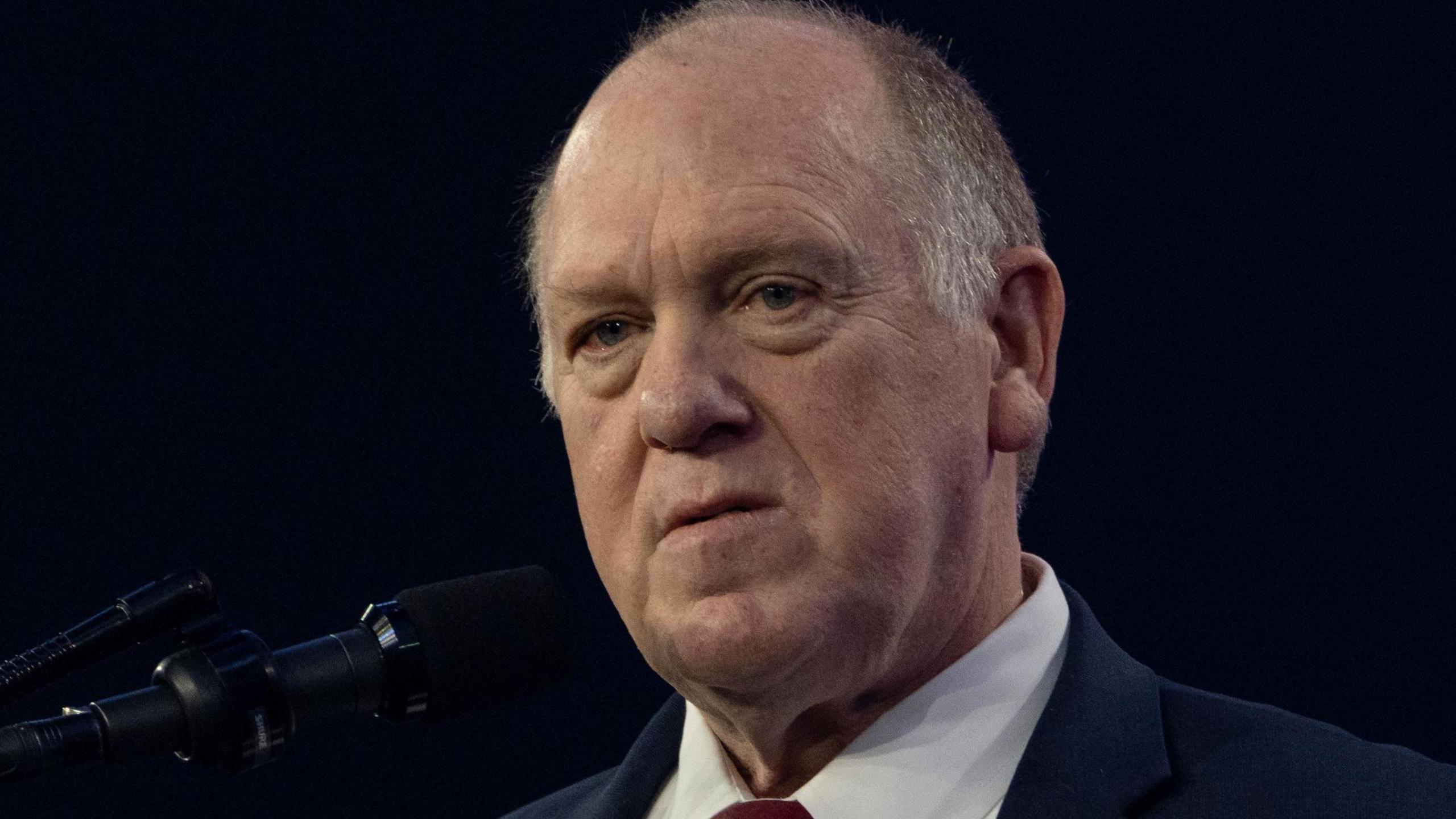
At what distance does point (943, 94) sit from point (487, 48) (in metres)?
1.69

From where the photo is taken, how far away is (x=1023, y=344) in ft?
7.13

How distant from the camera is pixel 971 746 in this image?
2055 mm

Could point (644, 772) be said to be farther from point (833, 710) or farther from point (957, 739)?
point (957, 739)

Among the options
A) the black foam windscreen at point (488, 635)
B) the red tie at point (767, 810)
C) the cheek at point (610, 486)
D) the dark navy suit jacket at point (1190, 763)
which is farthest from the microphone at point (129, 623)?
the dark navy suit jacket at point (1190, 763)

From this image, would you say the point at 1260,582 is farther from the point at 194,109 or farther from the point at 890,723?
the point at 194,109

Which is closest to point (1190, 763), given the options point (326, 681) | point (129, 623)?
point (326, 681)

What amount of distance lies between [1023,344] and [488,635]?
811 millimetres

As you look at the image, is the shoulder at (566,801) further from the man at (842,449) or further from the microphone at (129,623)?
the microphone at (129,623)

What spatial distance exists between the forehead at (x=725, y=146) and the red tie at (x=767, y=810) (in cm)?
71

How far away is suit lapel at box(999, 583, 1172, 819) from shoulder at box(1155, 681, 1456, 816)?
1.7 inches

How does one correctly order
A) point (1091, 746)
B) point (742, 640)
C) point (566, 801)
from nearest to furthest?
1. point (742, 640)
2. point (1091, 746)
3. point (566, 801)

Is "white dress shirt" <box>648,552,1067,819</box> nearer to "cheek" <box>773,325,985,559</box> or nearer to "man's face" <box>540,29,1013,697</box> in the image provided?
"man's face" <box>540,29,1013,697</box>

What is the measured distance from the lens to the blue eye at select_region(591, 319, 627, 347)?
2.06 metres

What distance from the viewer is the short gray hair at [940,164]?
80.7 inches
